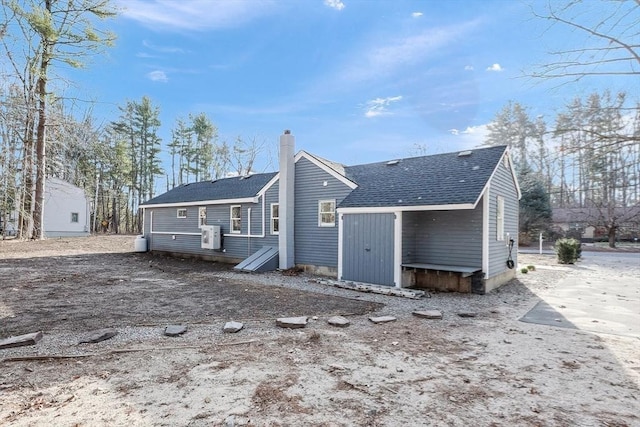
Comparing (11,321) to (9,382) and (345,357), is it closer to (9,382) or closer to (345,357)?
(9,382)

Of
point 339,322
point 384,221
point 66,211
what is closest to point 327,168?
point 384,221

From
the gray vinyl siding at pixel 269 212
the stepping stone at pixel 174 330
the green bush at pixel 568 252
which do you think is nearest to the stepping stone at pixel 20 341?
the stepping stone at pixel 174 330

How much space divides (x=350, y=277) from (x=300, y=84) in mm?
12225

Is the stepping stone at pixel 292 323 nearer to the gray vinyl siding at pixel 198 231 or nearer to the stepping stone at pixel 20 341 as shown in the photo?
the stepping stone at pixel 20 341

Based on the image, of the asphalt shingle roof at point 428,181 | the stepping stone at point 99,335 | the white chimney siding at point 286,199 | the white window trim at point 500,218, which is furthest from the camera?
the white chimney siding at point 286,199

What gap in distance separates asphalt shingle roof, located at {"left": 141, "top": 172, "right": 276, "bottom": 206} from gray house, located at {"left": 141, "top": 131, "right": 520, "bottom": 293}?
7.1 inches

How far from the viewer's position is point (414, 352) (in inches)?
168

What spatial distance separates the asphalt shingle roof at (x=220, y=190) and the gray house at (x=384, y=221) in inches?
7.1

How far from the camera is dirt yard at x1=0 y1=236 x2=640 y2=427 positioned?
2.77 metres

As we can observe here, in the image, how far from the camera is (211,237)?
14.0 meters

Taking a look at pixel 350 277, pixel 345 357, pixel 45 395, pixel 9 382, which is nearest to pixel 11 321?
pixel 9 382

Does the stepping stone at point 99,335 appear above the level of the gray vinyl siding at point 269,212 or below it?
below

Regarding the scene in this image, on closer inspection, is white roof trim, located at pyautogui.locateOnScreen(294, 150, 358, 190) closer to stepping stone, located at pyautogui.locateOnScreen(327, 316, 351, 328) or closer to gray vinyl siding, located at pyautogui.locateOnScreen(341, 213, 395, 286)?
gray vinyl siding, located at pyautogui.locateOnScreen(341, 213, 395, 286)

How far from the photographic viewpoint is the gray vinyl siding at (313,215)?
10.9 metres
